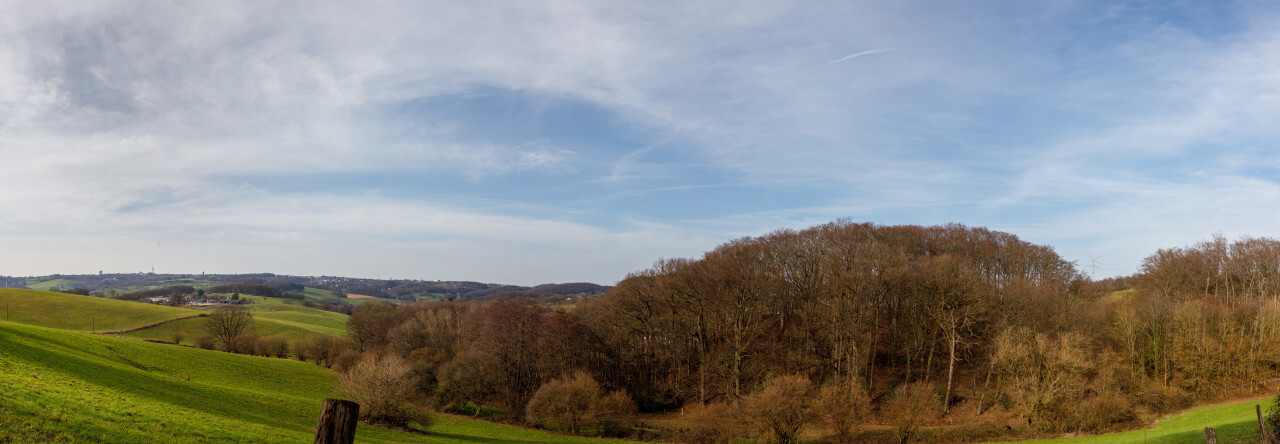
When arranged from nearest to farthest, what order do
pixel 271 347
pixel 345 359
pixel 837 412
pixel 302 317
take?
pixel 837 412 → pixel 345 359 → pixel 271 347 → pixel 302 317

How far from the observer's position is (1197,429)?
2989 centimetres

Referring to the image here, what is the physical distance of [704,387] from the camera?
194 feet

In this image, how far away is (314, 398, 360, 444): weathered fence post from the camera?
20.9 ft

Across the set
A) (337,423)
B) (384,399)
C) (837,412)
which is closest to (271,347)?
(384,399)

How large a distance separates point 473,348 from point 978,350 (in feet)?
180

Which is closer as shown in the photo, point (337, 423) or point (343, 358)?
point (337, 423)

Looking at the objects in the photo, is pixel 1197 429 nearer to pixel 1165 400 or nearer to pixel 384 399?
pixel 1165 400

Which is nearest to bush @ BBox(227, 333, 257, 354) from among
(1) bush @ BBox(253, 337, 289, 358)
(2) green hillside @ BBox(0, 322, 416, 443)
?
(1) bush @ BBox(253, 337, 289, 358)

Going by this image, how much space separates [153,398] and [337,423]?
31.4m

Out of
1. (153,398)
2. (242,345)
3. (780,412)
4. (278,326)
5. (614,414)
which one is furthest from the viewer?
(278,326)

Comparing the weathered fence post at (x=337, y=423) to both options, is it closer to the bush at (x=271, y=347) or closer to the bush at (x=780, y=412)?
the bush at (x=780, y=412)

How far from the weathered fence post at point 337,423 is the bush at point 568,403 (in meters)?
42.9


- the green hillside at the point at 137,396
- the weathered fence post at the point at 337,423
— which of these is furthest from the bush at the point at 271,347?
the weathered fence post at the point at 337,423

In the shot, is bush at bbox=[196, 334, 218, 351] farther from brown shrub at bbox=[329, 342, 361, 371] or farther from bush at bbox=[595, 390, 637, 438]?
bush at bbox=[595, 390, 637, 438]
